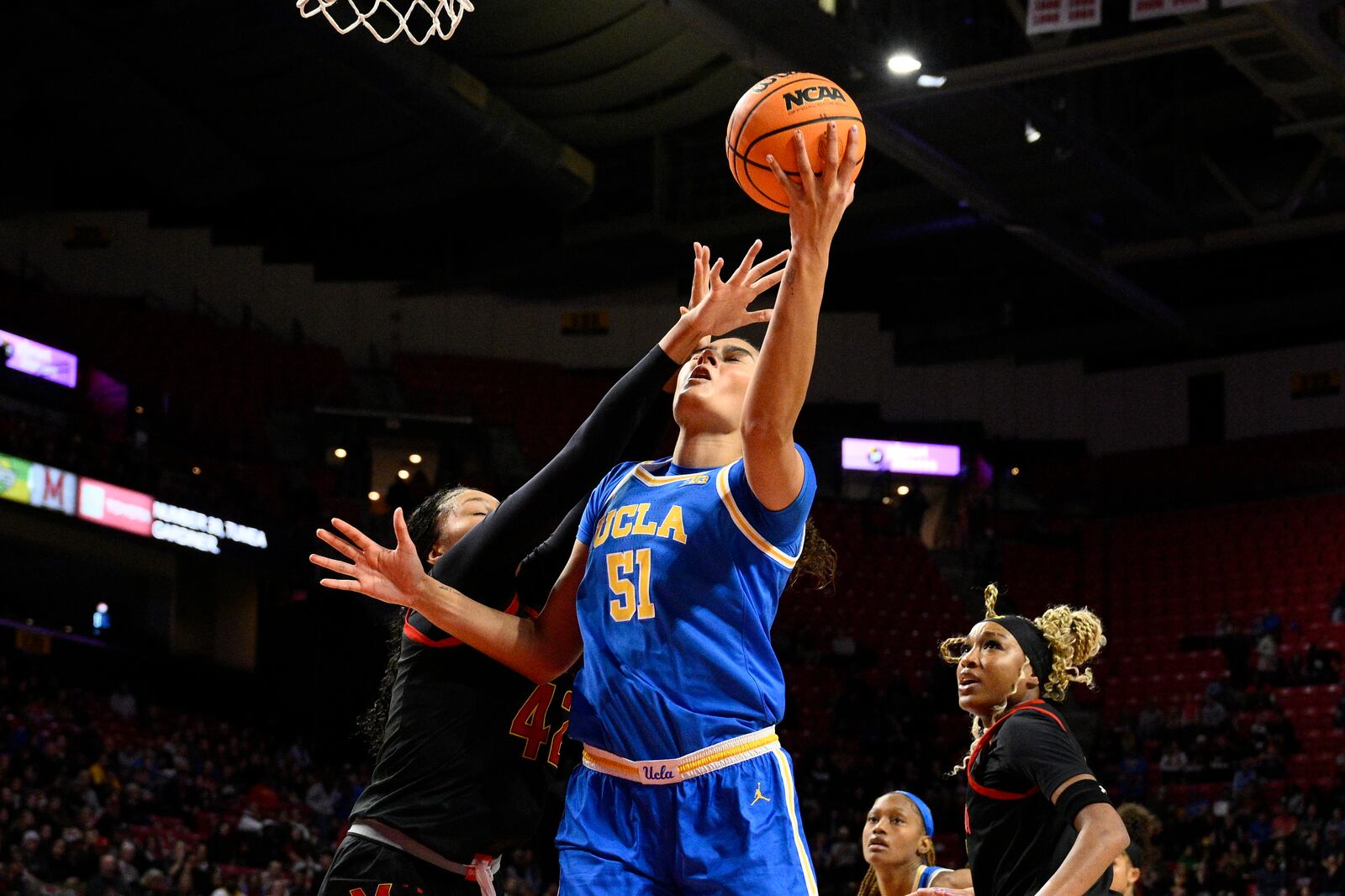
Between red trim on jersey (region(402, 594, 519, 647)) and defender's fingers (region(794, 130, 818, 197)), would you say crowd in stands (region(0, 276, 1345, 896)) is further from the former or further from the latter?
defender's fingers (region(794, 130, 818, 197))

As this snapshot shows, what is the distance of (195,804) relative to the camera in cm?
1750

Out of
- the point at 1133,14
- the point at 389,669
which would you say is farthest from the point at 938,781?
the point at 389,669

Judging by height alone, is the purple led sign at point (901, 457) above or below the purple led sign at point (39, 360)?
below

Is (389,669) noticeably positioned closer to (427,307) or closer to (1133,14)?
(1133,14)

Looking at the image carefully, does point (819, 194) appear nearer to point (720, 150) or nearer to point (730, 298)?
point (730, 298)

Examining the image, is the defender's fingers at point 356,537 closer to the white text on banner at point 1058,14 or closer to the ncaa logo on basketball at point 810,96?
the ncaa logo on basketball at point 810,96

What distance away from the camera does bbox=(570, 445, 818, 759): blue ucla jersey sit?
141 inches

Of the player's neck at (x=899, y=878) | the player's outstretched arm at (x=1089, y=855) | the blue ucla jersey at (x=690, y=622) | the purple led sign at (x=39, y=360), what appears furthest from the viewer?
the purple led sign at (x=39, y=360)

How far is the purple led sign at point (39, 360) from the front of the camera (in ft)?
68.1

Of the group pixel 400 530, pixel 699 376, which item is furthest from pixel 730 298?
pixel 400 530

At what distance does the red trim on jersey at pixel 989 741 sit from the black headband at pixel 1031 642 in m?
0.18

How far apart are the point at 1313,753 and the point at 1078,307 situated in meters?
9.98

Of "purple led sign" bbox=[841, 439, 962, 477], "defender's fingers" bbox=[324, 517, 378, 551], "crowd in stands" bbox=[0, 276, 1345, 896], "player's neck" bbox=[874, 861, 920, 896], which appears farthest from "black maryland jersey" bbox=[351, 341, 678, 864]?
"purple led sign" bbox=[841, 439, 962, 477]

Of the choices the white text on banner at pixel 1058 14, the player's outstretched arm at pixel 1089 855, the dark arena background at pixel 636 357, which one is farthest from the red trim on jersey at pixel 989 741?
the white text on banner at pixel 1058 14
